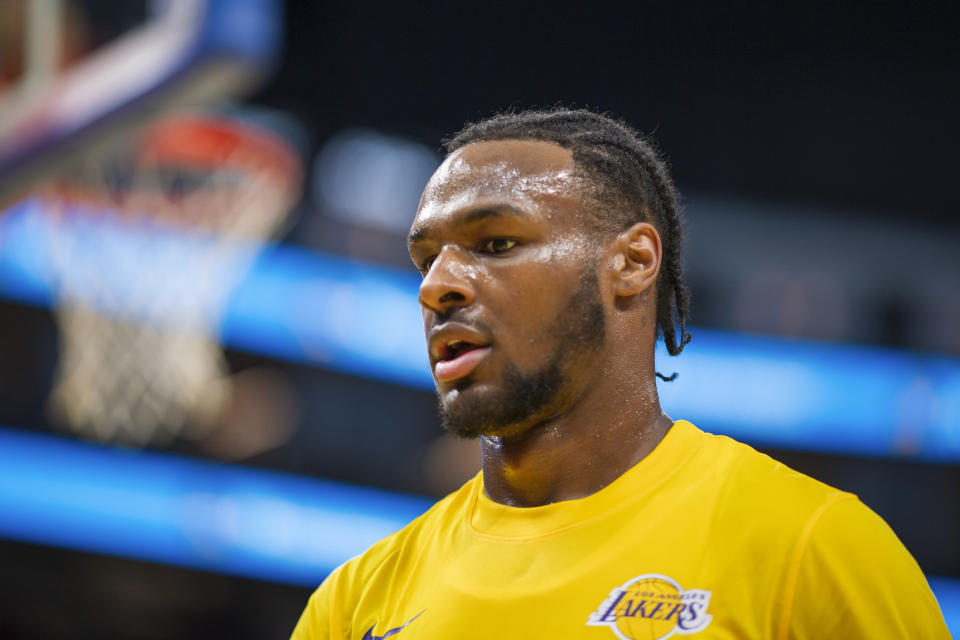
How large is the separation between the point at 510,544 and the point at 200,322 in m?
11.1

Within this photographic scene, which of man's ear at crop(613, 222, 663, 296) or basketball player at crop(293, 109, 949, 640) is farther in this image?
man's ear at crop(613, 222, 663, 296)

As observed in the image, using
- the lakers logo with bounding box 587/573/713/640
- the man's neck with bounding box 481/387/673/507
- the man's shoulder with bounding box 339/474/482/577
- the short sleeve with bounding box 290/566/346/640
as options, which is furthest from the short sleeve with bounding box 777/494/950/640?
the short sleeve with bounding box 290/566/346/640

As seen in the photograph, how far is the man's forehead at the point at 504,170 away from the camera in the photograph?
7.61 feet

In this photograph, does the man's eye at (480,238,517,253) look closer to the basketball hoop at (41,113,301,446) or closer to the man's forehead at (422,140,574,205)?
the man's forehead at (422,140,574,205)

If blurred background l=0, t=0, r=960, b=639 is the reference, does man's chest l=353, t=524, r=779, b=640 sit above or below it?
above

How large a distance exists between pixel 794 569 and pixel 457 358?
855 millimetres

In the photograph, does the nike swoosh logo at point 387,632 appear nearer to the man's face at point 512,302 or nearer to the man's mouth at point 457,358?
the man's face at point 512,302

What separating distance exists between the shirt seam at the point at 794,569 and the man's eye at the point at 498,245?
873 millimetres

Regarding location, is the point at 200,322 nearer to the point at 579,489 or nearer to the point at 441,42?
the point at 441,42

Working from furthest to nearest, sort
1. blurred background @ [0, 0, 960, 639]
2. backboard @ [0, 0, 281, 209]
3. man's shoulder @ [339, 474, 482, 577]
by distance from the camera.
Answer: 1. blurred background @ [0, 0, 960, 639]
2. backboard @ [0, 0, 281, 209]
3. man's shoulder @ [339, 474, 482, 577]

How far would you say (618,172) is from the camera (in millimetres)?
2475

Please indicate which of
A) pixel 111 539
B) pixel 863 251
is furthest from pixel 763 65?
pixel 111 539

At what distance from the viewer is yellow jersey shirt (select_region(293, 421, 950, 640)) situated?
1.84 metres

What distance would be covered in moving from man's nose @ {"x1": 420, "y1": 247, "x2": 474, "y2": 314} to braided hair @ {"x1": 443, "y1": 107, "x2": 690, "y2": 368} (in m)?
0.34
